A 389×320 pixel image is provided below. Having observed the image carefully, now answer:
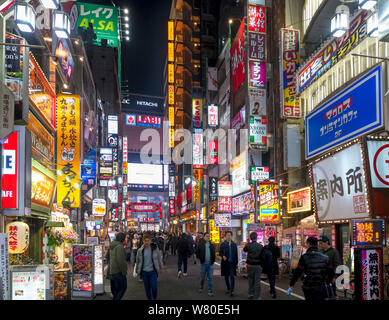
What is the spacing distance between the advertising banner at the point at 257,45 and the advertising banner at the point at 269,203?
8.20 meters

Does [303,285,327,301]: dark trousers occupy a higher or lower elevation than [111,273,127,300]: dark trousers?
higher

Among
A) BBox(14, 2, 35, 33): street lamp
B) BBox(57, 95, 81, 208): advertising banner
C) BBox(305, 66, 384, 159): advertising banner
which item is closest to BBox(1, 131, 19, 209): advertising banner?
BBox(14, 2, 35, 33): street lamp

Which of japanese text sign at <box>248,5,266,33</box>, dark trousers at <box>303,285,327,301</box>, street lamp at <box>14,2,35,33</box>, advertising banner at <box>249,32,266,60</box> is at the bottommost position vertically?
dark trousers at <box>303,285,327,301</box>

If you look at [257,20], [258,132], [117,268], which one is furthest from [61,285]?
[257,20]

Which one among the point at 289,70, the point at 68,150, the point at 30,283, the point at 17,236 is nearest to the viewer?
the point at 30,283

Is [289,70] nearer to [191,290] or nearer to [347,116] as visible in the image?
[347,116]

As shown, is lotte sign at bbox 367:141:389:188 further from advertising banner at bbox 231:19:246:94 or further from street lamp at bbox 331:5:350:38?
advertising banner at bbox 231:19:246:94

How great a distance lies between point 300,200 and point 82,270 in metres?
12.1

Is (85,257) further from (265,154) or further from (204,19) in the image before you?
(204,19)

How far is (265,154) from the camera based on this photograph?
91.7 ft

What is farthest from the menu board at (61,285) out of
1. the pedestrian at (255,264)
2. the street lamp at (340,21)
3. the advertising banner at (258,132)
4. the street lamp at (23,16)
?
the advertising banner at (258,132)

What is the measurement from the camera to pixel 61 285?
10398mm

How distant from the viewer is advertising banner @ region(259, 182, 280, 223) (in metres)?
21.9

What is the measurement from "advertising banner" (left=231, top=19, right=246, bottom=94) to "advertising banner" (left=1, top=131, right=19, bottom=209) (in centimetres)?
2288
